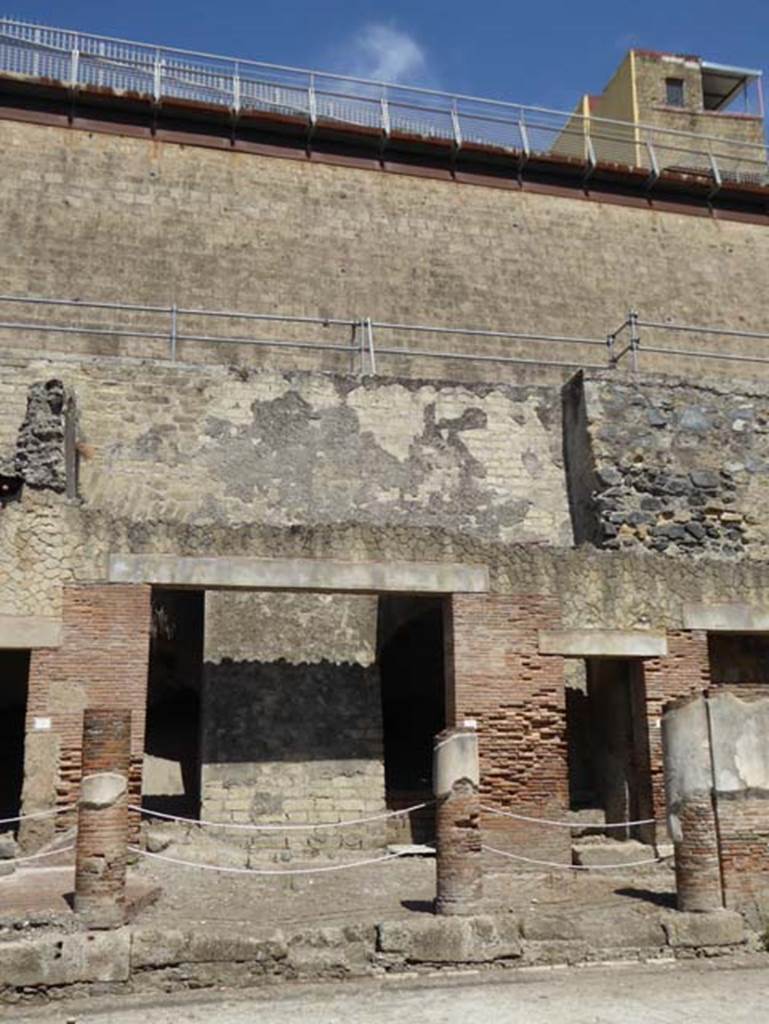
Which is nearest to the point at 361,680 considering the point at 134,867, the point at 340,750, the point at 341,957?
the point at 340,750

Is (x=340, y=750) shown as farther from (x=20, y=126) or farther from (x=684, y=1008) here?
(x=20, y=126)

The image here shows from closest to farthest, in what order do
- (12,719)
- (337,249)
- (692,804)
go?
1. (692,804)
2. (12,719)
3. (337,249)

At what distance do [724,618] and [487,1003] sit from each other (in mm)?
5867

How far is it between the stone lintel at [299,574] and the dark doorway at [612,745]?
6.52ft

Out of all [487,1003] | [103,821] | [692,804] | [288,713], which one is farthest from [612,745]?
[103,821]

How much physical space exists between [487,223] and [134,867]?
15.2 metres

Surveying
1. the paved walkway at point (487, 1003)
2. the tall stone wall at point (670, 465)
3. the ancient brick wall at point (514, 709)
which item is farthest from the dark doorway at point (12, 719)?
the paved walkway at point (487, 1003)

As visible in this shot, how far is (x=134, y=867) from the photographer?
27.9ft

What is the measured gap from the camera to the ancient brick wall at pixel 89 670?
873 centimetres

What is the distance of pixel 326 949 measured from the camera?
6.07m

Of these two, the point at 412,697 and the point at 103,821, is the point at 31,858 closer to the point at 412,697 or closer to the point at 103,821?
the point at 103,821

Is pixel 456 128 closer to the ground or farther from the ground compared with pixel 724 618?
farther from the ground

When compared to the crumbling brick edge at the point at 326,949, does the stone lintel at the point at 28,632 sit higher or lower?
higher

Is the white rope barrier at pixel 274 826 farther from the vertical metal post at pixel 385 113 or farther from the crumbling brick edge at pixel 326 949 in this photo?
the vertical metal post at pixel 385 113
